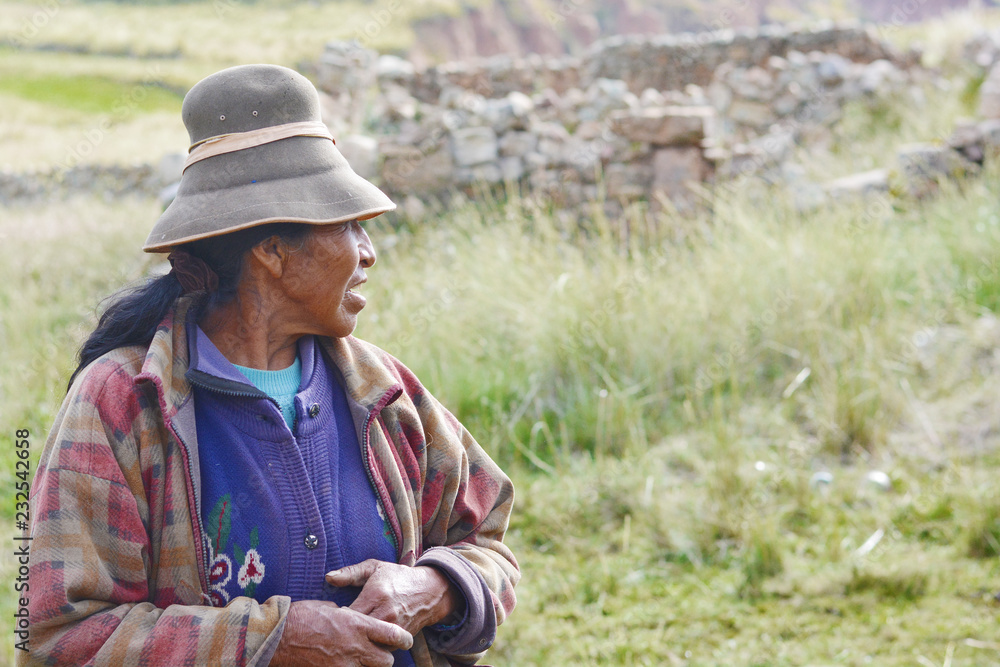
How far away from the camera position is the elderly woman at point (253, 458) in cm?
143

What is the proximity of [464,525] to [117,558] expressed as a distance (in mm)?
800

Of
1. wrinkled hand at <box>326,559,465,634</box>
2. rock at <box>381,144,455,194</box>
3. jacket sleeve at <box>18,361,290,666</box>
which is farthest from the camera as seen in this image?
rock at <box>381,144,455,194</box>

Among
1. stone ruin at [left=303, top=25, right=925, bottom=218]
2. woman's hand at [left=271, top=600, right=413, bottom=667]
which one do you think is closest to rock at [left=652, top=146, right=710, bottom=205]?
stone ruin at [left=303, top=25, right=925, bottom=218]

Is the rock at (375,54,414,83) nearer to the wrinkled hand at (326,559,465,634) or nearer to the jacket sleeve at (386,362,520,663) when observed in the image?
the jacket sleeve at (386,362,520,663)

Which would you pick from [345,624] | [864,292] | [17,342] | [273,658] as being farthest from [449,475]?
[17,342]

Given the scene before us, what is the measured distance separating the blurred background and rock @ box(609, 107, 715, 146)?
29mm

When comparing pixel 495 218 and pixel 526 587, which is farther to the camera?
pixel 495 218

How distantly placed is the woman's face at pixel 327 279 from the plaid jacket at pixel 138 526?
6.4 inches

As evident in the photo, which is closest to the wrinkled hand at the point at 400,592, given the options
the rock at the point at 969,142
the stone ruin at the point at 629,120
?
the stone ruin at the point at 629,120

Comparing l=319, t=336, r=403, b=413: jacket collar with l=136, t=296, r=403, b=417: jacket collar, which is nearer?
l=136, t=296, r=403, b=417: jacket collar

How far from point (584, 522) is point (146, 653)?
10.0 ft

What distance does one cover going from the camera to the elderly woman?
143cm

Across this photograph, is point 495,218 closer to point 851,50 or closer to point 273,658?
point 273,658

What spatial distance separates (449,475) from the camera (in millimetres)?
1891
